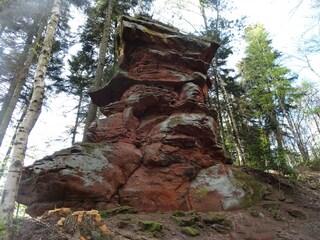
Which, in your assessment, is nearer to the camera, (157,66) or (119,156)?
(119,156)

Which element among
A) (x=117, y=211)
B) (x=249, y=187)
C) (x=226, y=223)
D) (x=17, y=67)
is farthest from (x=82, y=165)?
(x=17, y=67)

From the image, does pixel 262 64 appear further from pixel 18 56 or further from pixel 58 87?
pixel 18 56

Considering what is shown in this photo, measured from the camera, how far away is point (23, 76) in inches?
508

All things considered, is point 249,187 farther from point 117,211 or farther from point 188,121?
point 117,211

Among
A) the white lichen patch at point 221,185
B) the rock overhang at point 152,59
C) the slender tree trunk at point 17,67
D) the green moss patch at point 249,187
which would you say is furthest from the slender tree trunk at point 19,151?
the slender tree trunk at point 17,67

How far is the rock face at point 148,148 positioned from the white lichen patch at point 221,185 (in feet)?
0.10

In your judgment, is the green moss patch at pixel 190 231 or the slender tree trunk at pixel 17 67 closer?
the green moss patch at pixel 190 231

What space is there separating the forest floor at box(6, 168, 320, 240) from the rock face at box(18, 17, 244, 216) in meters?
0.76

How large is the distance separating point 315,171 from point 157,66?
9.49 meters

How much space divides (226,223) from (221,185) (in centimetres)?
161

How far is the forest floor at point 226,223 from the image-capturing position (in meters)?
4.62

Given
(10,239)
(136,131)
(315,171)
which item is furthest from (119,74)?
(315,171)

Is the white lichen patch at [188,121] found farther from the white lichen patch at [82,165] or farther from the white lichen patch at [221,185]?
the white lichen patch at [82,165]

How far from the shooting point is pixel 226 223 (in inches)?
265
